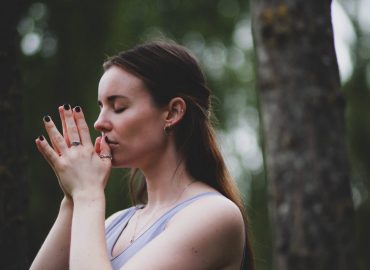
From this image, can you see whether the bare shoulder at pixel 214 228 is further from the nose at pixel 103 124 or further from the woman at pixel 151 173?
the nose at pixel 103 124

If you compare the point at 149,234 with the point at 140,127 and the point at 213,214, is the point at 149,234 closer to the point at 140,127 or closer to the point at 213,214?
the point at 213,214

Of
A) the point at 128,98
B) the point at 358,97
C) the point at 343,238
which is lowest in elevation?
the point at 358,97

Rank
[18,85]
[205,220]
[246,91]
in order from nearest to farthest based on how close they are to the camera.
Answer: [205,220]
[18,85]
[246,91]

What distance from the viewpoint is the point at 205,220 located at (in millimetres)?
2812

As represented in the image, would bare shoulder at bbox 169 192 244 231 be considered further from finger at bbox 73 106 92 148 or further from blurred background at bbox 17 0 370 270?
blurred background at bbox 17 0 370 270

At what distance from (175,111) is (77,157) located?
0.51m

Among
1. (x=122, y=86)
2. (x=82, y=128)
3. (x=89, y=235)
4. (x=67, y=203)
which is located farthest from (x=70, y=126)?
(x=89, y=235)

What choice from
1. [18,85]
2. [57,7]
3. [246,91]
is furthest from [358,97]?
[18,85]

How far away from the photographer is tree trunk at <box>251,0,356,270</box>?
8.14 ft

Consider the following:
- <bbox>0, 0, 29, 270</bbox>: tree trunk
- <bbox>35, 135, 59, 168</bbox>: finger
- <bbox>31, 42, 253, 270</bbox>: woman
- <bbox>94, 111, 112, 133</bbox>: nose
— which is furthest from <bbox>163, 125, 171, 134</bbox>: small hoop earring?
<bbox>0, 0, 29, 270</bbox>: tree trunk

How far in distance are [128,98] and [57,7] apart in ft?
33.9

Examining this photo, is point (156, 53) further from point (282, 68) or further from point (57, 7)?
point (57, 7)

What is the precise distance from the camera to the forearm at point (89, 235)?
8.67 feet

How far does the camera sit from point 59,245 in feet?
10.6
